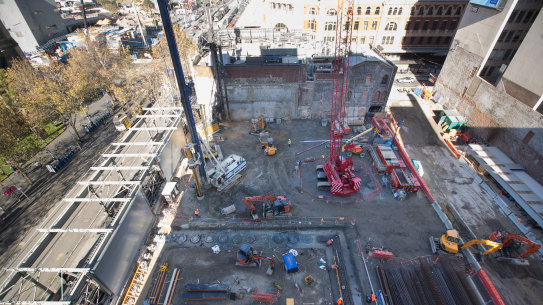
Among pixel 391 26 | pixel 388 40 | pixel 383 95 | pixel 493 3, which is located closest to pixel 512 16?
pixel 493 3

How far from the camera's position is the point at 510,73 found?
109 ft

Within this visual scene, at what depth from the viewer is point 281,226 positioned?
25578mm

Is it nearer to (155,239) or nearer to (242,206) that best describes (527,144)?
(242,206)

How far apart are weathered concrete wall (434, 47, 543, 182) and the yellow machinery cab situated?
1678cm

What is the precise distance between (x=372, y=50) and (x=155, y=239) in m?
40.5

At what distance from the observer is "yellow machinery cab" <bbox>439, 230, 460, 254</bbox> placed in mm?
22875

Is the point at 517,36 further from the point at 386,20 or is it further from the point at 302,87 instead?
the point at 302,87

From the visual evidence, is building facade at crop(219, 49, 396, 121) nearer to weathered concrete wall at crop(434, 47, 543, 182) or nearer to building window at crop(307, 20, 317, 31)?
weathered concrete wall at crop(434, 47, 543, 182)

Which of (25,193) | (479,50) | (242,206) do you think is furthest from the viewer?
(479,50)

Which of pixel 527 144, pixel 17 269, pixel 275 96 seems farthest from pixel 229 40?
pixel 527 144

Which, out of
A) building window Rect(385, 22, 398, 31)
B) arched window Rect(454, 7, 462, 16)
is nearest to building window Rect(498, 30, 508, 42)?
arched window Rect(454, 7, 462, 16)

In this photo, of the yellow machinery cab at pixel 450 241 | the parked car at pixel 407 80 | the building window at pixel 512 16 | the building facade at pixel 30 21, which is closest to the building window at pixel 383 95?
the parked car at pixel 407 80

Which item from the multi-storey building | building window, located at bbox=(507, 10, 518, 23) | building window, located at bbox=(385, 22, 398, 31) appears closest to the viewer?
building window, located at bbox=(507, 10, 518, 23)

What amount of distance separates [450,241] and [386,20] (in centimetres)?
4943
